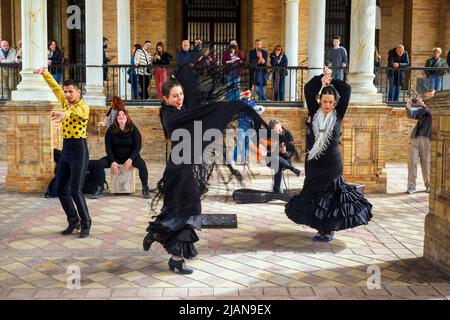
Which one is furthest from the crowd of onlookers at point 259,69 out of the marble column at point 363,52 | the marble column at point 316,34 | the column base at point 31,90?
the column base at point 31,90

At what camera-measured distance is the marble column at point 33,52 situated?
9148 millimetres

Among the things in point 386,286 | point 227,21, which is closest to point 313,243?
point 386,286

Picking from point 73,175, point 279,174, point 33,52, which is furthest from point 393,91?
point 73,175

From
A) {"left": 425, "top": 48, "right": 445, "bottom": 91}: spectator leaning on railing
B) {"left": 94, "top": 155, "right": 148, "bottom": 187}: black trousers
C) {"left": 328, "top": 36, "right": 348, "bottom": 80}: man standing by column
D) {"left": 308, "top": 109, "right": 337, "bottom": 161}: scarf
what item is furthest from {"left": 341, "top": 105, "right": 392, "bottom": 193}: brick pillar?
{"left": 425, "top": 48, "right": 445, "bottom": 91}: spectator leaning on railing

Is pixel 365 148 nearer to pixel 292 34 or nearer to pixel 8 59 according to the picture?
pixel 292 34

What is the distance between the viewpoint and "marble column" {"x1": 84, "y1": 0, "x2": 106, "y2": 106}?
1320cm

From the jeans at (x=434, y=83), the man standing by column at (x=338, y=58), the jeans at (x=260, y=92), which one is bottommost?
the jeans at (x=260, y=92)

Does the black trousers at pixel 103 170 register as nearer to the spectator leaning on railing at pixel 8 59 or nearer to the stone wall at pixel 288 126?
the stone wall at pixel 288 126

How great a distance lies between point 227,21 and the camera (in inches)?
771

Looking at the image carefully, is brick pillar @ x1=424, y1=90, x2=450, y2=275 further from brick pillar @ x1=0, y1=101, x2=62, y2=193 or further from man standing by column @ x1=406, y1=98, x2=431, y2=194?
brick pillar @ x1=0, y1=101, x2=62, y2=193

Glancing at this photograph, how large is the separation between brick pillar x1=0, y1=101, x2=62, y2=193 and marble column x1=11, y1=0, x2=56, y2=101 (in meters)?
0.21

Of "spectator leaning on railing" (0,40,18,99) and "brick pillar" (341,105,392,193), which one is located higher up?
→ "spectator leaning on railing" (0,40,18,99)

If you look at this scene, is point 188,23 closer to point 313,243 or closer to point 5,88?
point 5,88

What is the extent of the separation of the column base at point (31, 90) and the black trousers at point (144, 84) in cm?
479
